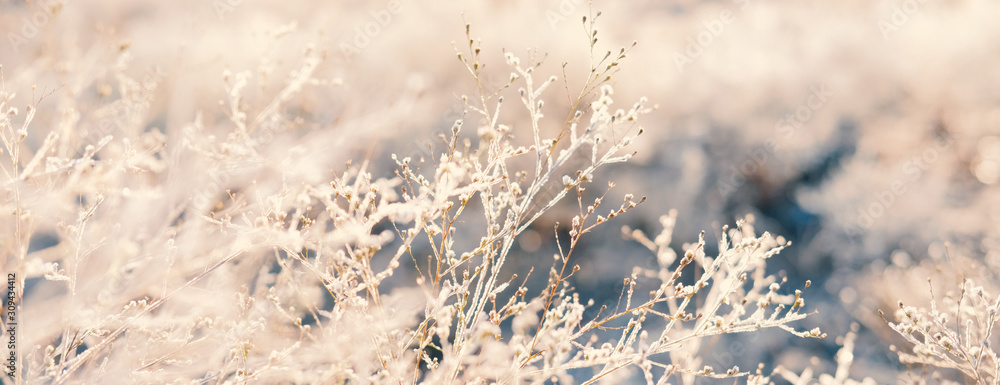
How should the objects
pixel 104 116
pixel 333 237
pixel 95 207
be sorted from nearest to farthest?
pixel 333 237 < pixel 95 207 < pixel 104 116

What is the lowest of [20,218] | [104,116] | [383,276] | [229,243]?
[383,276]

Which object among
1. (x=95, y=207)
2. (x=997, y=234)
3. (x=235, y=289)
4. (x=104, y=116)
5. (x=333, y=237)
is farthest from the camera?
(x=997, y=234)

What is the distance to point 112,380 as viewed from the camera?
1622mm

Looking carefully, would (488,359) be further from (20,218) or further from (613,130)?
(20,218)

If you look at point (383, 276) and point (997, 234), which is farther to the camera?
point (997, 234)

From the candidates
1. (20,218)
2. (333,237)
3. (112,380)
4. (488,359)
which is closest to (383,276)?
(333,237)

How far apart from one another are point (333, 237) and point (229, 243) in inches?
15.2

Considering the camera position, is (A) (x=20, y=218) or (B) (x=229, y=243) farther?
(B) (x=229, y=243)

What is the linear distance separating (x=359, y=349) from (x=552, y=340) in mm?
840

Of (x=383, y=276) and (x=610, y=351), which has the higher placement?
(x=383, y=276)

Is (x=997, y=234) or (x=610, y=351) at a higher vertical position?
(x=610, y=351)

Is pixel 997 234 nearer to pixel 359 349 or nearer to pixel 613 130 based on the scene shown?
pixel 613 130

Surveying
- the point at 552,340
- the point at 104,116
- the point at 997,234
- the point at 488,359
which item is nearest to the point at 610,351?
the point at 552,340

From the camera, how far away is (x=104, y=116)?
6.88 ft
